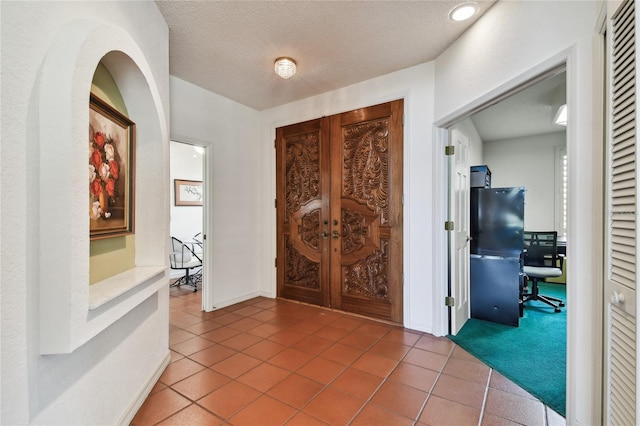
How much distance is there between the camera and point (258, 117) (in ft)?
14.0

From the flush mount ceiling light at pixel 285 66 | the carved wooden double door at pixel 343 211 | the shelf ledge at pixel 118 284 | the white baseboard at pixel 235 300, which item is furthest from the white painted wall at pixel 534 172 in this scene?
the shelf ledge at pixel 118 284

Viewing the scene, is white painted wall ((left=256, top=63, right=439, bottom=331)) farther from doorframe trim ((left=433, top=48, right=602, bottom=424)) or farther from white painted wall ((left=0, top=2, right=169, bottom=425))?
white painted wall ((left=0, top=2, right=169, bottom=425))

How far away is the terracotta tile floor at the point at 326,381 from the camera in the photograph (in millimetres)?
1719

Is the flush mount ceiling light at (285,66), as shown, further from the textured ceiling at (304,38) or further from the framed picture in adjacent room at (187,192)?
the framed picture in adjacent room at (187,192)

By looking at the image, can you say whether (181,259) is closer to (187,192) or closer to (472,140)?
(187,192)

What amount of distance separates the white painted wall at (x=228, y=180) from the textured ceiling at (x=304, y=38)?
345 millimetres

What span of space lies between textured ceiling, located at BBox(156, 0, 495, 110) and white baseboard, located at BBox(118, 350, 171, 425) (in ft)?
8.62

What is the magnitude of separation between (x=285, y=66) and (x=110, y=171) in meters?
1.86

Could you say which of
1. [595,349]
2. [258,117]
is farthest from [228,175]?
[595,349]

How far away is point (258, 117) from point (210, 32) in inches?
73.9

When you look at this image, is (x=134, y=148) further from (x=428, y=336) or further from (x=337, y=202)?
(x=428, y=336)

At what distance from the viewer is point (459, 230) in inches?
119

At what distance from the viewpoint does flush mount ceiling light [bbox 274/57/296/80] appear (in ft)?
9.17

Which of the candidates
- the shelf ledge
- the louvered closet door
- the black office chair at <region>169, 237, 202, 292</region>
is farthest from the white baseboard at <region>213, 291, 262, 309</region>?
the louvered closet door
